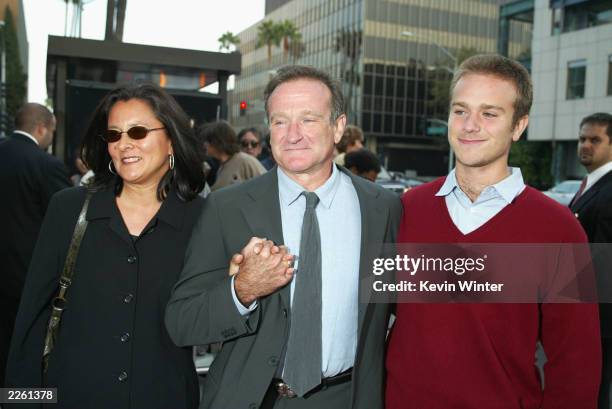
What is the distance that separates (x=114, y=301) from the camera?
2557mm

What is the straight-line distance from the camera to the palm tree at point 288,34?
66.4m

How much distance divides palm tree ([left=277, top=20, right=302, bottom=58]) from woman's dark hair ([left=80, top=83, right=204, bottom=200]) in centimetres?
6602

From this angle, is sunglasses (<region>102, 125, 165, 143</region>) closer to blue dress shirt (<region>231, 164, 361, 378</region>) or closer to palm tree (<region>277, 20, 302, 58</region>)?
blue dress shirt (<region>231, 164, 361, 378</region>)

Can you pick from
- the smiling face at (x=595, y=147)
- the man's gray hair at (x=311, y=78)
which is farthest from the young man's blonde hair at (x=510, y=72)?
the smiling face at (x=595, y=147)

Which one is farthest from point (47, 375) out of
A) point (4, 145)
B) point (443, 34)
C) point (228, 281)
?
point (443, 34)

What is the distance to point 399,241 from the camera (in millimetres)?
2529

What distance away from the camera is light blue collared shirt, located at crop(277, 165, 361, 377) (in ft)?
7.79

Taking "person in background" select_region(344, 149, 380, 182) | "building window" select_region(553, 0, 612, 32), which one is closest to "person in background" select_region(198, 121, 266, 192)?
"person in background" select_region(344, 149, 380, 182)

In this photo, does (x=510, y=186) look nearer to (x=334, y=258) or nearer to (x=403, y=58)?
(x=334, y=258)

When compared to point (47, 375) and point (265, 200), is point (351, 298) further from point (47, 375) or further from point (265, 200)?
point (47, 375)

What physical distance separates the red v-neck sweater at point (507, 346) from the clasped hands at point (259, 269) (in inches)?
25.1

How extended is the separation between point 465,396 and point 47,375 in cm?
181

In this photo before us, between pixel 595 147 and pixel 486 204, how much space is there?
2732mm

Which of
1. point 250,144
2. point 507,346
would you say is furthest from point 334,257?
point 250,144
